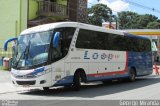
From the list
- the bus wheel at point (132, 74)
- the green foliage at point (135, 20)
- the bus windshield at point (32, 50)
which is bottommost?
the bus wheel at point (132, 74)

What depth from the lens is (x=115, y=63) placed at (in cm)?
2345

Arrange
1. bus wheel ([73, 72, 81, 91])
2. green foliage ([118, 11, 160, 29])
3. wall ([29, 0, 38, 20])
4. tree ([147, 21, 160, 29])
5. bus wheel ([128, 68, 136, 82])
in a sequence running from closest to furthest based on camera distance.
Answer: bus wheel ([73, 72, 81, 91]), bus wheel ([128, 68, 136, 82]), wall ([29, 0, 38, 20]), tree ([147, 21, 160, 29]), green foliage ([118, 11, 160, 29])

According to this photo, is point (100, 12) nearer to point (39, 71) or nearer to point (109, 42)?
point (109, 42)

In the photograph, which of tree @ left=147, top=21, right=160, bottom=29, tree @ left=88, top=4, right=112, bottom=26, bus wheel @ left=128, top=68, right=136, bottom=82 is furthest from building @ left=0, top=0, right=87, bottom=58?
tree @ left=147, top=21, right=160, bottom=29

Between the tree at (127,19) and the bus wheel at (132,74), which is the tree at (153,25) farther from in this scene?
the bus wheel at (132,74)

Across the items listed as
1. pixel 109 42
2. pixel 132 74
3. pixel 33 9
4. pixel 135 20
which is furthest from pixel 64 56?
pixel 135 20

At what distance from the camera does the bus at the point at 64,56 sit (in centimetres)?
1741

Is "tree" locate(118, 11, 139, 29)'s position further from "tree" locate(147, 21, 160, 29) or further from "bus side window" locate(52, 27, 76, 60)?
"bus side window" locate(52, 27, 76, 60)

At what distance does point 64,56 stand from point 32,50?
1546 millimetres

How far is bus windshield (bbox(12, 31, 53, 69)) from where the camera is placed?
17.5 metres

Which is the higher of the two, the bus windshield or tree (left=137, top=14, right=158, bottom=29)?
tree (left=137, top=14, right=158, bottom=29)

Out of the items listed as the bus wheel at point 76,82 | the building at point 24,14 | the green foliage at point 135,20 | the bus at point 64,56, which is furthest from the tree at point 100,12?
the bus wheel at point 76,82

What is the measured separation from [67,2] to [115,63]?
22.0m

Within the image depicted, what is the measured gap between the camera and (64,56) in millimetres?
18359
